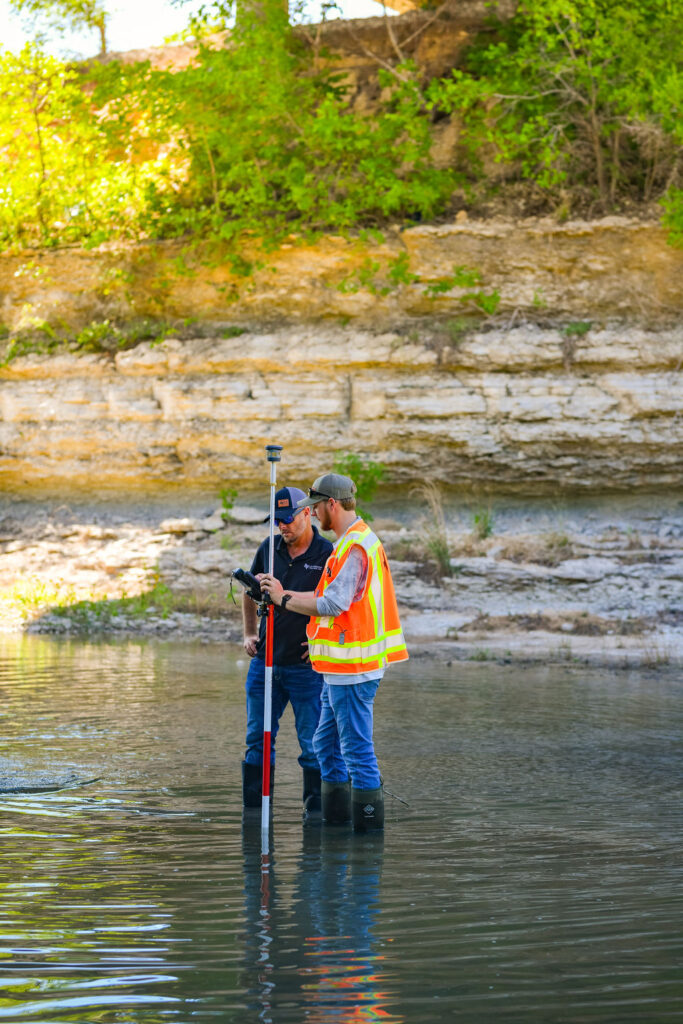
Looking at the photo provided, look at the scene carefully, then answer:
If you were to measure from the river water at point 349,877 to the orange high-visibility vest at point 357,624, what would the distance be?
0.96 meters

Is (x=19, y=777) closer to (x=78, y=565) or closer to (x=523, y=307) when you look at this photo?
(x=78, y=565)

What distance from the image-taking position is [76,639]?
56.3 feet

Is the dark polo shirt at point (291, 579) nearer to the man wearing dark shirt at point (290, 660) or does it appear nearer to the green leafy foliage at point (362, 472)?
the man wearing dark shirt at point (290, 660)

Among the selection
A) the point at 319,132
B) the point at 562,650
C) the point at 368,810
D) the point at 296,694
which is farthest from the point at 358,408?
the point at 368,810

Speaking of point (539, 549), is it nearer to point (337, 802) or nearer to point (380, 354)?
point (380, 354)

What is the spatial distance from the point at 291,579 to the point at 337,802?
53.8 inches

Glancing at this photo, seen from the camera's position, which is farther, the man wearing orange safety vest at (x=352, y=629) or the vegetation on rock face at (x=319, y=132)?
the vegetation on rock face at (x=319, y=132)

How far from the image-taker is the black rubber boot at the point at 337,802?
6613mm

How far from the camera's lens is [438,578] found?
59.8 ft

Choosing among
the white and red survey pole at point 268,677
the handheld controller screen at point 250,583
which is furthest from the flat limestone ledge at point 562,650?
the handheld controller screen at point 250,583

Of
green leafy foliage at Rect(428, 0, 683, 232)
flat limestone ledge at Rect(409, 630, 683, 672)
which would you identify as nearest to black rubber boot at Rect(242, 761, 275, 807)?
flat limestone ledge at Rect(409, 630, 683, 672)

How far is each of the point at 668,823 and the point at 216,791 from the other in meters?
2.79

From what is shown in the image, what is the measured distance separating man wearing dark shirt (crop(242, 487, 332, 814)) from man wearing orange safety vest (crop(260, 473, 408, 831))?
448 mm

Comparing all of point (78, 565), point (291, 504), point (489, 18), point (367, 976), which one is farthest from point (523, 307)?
point (367, 976)
